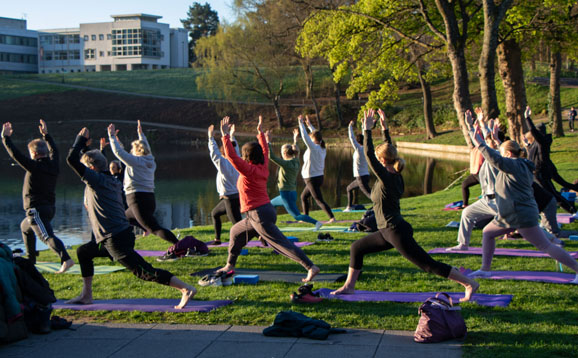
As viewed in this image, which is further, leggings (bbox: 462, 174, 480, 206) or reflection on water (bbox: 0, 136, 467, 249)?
reflection on water (bbox: 0, 136, 467, 249)

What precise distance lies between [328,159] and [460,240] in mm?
29127

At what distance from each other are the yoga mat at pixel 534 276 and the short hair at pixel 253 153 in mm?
3262

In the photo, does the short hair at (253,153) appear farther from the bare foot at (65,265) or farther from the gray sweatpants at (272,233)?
the bare foot at (65,265)

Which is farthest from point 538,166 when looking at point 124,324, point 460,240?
point 124,324

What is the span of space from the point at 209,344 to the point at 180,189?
22.2 metres

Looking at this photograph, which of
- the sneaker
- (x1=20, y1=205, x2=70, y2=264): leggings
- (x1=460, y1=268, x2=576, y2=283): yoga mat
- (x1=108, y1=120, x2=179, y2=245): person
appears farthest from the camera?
the sneaker

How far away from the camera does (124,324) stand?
6.54 m

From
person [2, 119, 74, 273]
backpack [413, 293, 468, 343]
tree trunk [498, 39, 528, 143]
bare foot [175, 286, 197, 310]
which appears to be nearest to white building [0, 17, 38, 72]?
tree trunk [498, 39, 528, 143]

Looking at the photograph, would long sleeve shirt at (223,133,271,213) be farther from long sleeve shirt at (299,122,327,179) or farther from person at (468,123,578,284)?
long sleeve shirt at (299,122,327,179)

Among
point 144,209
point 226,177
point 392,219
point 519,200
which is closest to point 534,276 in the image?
point 519,200

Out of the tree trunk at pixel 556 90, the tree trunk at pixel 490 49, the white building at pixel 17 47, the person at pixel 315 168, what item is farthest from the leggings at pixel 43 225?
the white building at pixel 17 47

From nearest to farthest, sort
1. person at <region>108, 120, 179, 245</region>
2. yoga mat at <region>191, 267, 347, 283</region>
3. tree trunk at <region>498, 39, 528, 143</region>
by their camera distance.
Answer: yoga mat at <region>191, 267, 347, 283</region> < person at <region>108, 120, 179, 245</region> < tree trunk at <region>498, 39, 528, 143</region>

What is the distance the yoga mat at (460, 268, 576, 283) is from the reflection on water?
12352mm

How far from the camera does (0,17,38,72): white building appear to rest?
4254 inches
